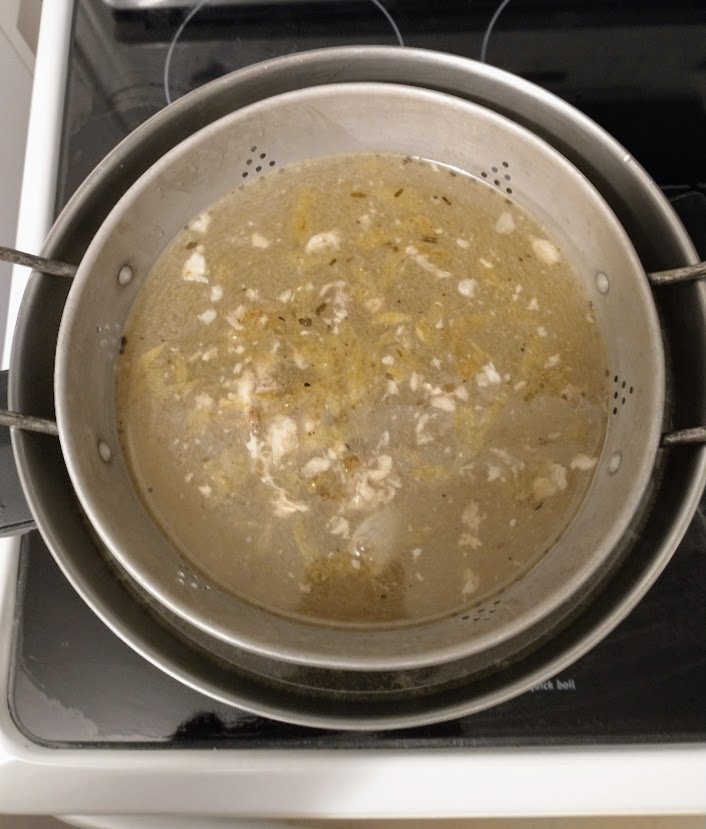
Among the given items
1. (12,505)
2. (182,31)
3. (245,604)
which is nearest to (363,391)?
(245,604)

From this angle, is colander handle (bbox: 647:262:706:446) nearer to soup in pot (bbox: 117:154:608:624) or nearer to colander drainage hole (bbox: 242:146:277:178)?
soup in pot (bbox: 117:154:608:624)

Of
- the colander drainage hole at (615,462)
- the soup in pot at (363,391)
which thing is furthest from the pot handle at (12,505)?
the colander drainage hole at (615,462)

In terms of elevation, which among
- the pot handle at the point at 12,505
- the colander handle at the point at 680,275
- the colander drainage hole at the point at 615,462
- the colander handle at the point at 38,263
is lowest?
the colander drainage hole at the point at 615,462

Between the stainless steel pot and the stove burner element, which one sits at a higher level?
the stove burner element

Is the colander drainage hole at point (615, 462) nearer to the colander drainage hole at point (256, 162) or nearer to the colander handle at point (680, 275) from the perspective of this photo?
the colander handle at point (680, 275)

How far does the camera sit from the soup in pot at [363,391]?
727 mm

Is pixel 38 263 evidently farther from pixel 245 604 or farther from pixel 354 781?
pixel 354 781

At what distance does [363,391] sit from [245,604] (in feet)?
0.83

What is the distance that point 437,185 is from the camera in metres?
0.83

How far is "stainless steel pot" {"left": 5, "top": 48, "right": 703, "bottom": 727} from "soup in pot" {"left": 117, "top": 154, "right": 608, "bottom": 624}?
0.03m

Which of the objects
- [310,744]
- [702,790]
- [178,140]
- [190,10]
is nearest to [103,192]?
[178,140]

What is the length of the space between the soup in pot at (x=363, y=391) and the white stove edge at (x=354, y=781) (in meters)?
0.14

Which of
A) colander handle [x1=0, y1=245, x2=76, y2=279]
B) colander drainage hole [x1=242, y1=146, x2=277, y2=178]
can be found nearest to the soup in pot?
colander drainage hole [x1=242, y1=146, x2=277, y2=178]

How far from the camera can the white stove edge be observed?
0.64m
